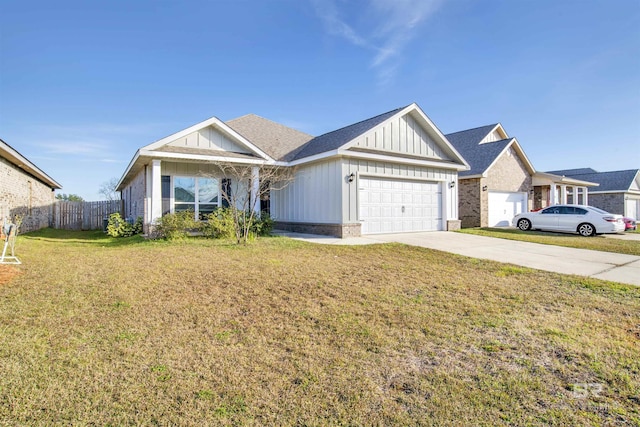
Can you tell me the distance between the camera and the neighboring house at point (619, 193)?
96.3ft

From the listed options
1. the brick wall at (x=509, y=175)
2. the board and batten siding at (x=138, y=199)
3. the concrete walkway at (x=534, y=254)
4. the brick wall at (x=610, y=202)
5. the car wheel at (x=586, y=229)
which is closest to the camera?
the concrete walkway at (x=534, y=254)

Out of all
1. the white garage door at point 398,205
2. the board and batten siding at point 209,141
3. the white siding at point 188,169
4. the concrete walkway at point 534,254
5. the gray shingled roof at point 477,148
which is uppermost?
the gray shingled roof at point 477,148

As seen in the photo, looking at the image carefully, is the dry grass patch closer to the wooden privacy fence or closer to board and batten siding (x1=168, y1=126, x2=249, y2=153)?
board and batten siding (x1=168, y1=126, x2=249, y2=153)

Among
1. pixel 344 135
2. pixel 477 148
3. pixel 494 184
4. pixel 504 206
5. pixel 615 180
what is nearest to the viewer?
pixel 344 135

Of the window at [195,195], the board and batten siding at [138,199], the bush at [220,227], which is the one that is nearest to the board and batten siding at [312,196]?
the window at [195,195]

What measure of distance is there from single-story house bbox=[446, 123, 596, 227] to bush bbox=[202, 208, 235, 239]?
45.9 ft

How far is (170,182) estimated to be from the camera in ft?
43.6

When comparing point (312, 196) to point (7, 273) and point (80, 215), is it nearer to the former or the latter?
point (7, 273)

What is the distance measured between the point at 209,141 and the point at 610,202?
3609 cm

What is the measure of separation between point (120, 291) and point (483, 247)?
1017 cm

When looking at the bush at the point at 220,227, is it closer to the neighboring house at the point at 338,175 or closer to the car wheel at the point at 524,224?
the neighboring house at the point at 338,175

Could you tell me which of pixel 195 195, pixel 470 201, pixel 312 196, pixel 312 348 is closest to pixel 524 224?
pixel 470 201

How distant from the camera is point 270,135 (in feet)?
60.5

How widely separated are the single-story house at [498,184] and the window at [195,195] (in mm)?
14017
